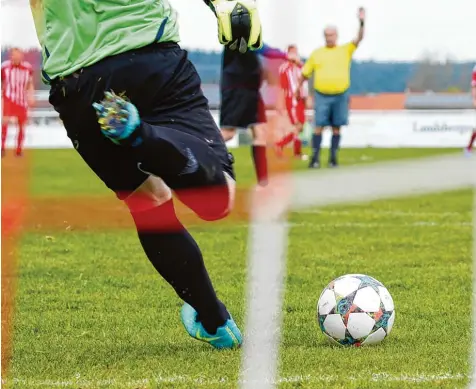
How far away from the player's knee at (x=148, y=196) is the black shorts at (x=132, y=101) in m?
0.03

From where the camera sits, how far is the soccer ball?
3471 millimetres

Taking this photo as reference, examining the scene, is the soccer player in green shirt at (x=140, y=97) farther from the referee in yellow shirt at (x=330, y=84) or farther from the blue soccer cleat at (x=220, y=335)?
the referee in yellow shirt at (x=330, y=84)

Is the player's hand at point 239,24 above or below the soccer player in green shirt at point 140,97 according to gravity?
above

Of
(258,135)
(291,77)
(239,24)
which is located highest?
(239,24)

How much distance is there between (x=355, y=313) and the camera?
11.5 feet

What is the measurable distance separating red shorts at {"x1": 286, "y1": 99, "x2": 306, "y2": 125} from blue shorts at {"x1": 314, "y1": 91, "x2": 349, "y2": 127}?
35cm

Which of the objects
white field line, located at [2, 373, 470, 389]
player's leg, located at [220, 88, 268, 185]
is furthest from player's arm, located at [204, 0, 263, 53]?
player's leg, located at [220, 88, 268, 185]

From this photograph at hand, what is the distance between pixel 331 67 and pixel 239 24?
9.99 metres

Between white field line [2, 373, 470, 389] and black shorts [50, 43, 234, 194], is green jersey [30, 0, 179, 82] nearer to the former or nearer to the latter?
black shorts [50, 43, 234, 194]

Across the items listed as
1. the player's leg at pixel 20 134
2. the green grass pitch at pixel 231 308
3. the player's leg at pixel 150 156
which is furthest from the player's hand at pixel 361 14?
the player's leg at pixel 20 134

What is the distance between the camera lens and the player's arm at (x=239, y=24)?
2908 mm

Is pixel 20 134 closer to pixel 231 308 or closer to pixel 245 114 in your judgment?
pixel 245 114

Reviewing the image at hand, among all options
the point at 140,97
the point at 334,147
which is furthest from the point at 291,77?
the point at 140,97

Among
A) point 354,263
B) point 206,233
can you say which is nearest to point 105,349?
point 354,263
